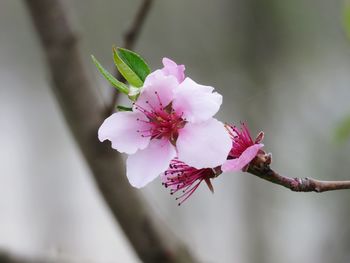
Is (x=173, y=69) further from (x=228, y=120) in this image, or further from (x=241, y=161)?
(x=228, y=120)

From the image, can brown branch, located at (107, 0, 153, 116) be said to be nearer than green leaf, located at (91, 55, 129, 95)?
No

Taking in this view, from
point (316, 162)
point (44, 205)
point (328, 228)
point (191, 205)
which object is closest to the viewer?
point (316, 162)

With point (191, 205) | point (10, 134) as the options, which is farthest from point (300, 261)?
point (10, 134)

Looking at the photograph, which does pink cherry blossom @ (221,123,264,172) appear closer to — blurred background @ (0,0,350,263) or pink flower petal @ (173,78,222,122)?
pink flower petal @ (173,78,222,122)

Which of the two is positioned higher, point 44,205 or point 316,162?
point 316,162

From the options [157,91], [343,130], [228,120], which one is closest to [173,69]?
[157,91]

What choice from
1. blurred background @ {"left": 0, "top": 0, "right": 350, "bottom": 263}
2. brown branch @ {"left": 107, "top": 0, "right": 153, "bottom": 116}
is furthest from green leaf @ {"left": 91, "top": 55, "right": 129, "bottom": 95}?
blurred background @ {"left": 0, "top": 0, "right": 350, "bottom": 263}

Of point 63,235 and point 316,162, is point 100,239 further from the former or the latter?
point 316,162
